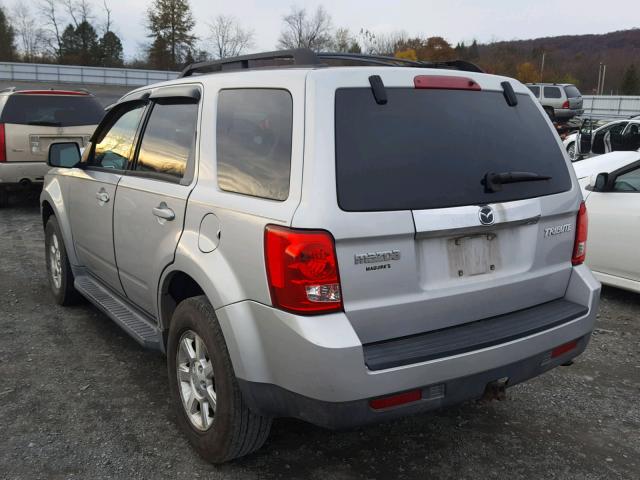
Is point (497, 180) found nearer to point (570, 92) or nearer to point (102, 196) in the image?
point (102, 196)

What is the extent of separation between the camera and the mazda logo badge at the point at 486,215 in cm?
256

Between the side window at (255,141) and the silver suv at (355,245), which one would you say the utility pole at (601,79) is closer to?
the silver suv at (355,245)

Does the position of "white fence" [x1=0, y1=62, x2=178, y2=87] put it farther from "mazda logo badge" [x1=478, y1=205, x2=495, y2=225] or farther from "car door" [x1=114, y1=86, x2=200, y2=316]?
"mazda logo badge" [x1=478, y1=205, x2=495, y2=225]

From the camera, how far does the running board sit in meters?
3.40

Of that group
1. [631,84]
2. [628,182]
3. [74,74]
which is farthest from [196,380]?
[631,84]

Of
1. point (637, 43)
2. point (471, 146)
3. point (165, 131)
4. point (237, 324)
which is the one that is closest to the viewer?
point (237, 324)

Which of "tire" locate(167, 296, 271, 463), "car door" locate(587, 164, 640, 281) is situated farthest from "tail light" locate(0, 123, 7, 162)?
"car door" locate(587, 164, 640, 281)

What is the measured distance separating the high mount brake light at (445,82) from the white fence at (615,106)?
145 ft

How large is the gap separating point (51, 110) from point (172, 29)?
65069 millimetres

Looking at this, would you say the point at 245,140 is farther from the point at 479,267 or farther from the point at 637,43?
the point at 637,43

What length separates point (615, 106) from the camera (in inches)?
1703

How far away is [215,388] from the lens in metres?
2.71

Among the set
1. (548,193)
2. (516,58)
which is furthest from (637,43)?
(548,193)

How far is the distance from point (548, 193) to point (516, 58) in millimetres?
103935
